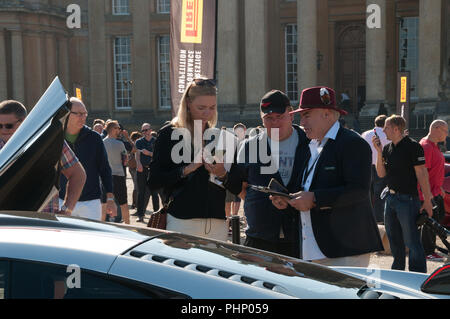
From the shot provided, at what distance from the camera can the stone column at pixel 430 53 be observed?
27219 mm

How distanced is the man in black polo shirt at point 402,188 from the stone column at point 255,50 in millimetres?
23522

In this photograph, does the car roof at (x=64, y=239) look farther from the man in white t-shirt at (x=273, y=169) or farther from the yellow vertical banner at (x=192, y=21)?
the yellow vertical banner at (x=192, y=21)

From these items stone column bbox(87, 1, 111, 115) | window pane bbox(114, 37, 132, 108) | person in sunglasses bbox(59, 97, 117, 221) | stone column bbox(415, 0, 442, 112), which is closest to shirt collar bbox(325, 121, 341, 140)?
person in sunglasses bbox(59, 97, 117, 221)

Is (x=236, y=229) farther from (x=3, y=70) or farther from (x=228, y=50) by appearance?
(x=3, y=70)

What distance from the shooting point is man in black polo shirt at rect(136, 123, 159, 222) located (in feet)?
42.7

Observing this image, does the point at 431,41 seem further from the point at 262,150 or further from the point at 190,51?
the point at 262,150

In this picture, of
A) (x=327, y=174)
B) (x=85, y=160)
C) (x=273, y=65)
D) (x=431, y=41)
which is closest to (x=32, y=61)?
(x=273, y=65)

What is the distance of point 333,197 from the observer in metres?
4.22

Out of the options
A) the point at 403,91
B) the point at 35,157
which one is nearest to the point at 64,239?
the point at 35,157

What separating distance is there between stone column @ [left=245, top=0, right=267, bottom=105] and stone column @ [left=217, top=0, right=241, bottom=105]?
2.17 feet

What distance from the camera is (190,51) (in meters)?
10.8

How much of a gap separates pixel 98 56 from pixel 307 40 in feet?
42.7

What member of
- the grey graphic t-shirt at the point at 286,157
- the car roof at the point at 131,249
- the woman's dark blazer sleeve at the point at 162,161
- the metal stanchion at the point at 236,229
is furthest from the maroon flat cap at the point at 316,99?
the metal stanchion at the point at 236,229

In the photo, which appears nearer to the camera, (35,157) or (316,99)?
(35,157)
